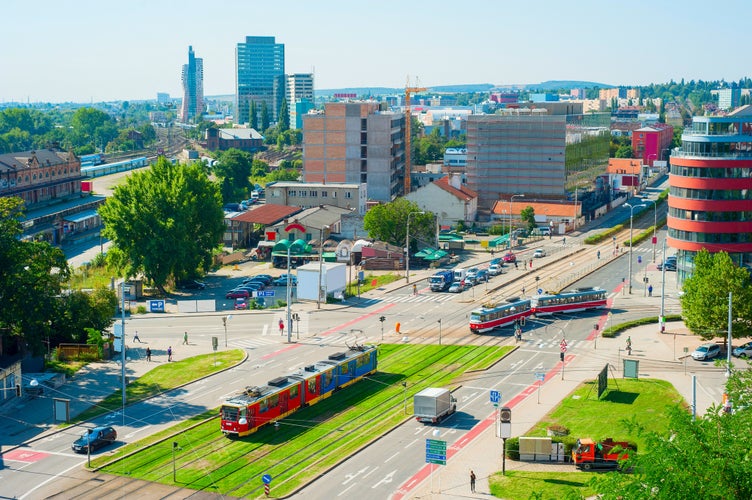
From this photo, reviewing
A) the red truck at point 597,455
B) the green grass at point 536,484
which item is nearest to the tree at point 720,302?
the red truck at point 597,455

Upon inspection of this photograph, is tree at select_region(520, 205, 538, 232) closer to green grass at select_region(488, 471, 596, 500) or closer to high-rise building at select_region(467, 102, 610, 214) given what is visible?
high-rise building at select_region(467, 102, 610, 214)

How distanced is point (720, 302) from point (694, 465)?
177ft

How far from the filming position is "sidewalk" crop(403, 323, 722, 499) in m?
56.8

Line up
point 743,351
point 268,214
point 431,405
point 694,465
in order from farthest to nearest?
point 268,214, point 743,351, point 431,405, point 694,465

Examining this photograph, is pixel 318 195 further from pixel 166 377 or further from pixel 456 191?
pixel 166 377

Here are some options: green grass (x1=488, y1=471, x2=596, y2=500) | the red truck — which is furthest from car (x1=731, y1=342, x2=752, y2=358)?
green grass (x1=488, y1=471, x2=596, y2=500)

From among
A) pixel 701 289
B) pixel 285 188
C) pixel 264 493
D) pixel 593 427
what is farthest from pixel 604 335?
pixel 285 188

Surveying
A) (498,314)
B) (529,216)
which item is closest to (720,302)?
(498,314)

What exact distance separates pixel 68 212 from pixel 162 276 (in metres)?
71.7

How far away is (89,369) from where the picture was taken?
82.4 metres

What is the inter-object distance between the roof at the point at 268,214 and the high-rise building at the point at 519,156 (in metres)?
44.1

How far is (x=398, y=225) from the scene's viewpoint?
14162cm

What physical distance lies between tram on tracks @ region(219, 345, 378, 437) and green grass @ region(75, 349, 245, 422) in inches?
443

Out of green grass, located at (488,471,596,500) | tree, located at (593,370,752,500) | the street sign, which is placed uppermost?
tree, located at (593,370,752,500)
